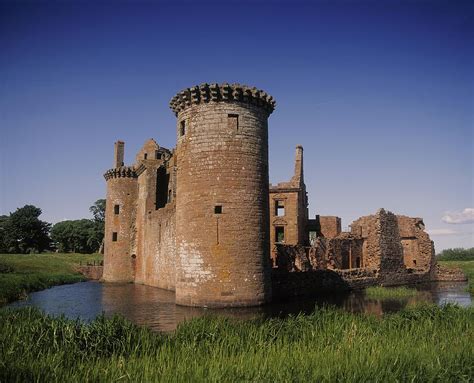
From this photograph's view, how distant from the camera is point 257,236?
17609mm

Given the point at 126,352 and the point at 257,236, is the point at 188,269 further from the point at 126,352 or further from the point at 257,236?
the point at 126,352

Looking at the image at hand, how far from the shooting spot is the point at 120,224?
34.4 metres

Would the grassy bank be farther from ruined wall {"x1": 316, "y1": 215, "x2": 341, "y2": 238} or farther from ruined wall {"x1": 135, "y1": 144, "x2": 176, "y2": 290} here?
ruined wall {"x1": 316, "y1": 215, "x2": 341, "y2": 238}

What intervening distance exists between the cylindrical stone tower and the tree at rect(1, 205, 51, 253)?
206 feet

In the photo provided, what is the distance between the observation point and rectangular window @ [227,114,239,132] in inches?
699

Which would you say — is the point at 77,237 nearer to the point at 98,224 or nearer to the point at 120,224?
the point at 98,224

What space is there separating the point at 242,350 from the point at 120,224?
90.5 feet

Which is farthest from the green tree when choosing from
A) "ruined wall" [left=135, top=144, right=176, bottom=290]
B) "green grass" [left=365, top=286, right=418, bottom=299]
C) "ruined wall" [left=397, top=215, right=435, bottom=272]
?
"green grass" [left=365, top=286, right=418, bottom=299]

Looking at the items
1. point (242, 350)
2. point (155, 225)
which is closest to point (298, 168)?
point (155, 225)

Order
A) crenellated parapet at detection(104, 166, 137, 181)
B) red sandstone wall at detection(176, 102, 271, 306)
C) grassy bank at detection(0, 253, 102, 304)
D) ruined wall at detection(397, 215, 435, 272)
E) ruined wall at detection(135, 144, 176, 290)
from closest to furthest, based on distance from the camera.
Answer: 1. red sandstone wall at detection(176, 102, 271, 306)
2. grassy bank at detection(0, 253, 102, 304)
3. ruined wall at detection(135, 144, 176, 290)
4. crenellated parapet at detection(104, 166, 137, 181)
5. ruined wall at detection(397, 215, 435, 272)

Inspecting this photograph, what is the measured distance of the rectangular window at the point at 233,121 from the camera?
1777 cm

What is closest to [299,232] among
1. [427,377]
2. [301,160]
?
[301,160]

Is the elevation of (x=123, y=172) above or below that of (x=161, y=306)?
above

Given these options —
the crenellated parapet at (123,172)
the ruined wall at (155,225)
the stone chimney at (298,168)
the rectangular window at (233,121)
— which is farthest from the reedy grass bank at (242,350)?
the stone chimney at (298,168)
